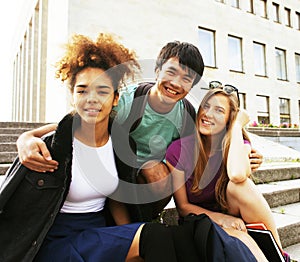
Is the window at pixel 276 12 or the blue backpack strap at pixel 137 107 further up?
the window at pixel 276 12

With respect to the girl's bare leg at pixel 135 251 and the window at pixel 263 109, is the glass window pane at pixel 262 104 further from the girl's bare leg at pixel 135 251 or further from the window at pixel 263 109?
the girl's bare leg at pixel 135 251

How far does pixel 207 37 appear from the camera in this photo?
13.7 meters

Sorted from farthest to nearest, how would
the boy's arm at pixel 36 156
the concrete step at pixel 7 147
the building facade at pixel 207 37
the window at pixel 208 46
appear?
the window at pixel 208 46
the building facade at pixel 207 37
the concrete step at pixel 7 147
the boy's arm at pixel 36 156

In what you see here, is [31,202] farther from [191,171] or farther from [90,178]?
[191,171]

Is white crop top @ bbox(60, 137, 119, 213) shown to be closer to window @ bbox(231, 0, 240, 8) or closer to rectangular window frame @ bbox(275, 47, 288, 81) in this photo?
window @ bbox(231, 0, 240, 8)

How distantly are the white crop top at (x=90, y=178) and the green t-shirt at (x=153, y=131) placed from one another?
14.0 inches

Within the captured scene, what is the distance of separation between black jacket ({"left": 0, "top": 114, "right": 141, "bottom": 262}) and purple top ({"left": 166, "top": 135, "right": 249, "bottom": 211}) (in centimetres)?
72

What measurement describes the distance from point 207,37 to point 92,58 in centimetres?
1298

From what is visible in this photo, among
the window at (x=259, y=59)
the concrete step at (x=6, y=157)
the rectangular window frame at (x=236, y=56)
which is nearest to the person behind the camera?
the concrete step at (x=6, y=157)

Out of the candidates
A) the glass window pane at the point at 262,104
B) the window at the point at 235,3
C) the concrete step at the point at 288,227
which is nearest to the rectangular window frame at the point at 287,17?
the window at the point at 235,3

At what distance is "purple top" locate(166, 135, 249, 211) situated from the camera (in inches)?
76.3

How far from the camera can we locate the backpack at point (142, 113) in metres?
1.98

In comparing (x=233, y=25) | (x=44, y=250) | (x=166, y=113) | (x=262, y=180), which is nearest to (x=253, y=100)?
(x=233, y=25)

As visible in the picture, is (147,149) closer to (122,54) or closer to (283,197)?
(122,54)
